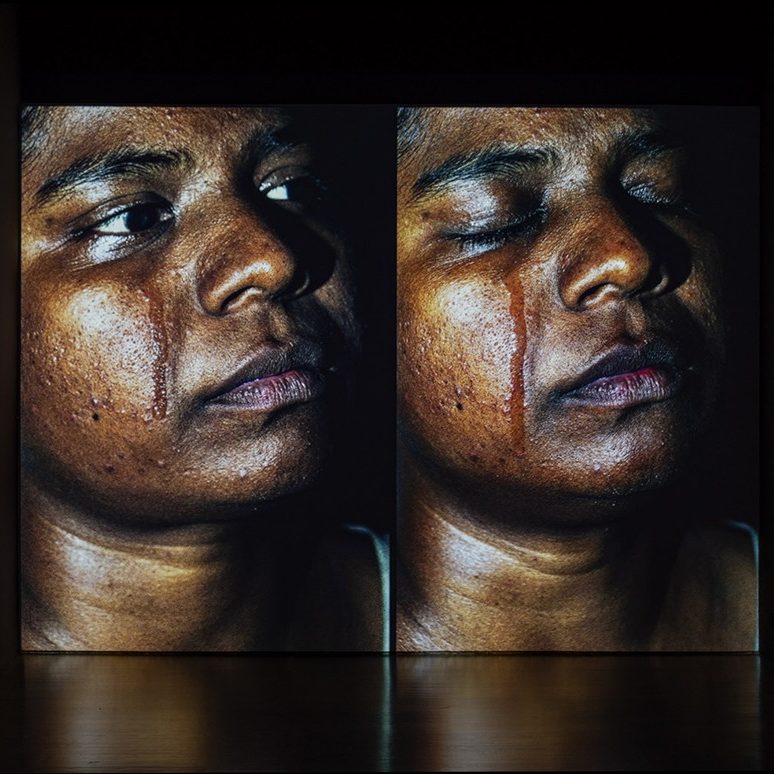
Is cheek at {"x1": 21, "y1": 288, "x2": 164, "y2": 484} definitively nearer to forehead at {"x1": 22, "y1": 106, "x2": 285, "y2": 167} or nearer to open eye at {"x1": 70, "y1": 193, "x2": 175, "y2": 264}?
open eye at {"x1": 70, "y1": 193, "x2": 175, "y2": 264}

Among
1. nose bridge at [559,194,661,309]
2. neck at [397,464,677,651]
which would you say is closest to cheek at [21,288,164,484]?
neck at [397,464,677,651]

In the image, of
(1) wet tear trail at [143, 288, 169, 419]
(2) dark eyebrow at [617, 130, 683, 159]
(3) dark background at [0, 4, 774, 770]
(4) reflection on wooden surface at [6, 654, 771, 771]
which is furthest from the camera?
(2) dark eyebrow at [617, 130, 683, 159]

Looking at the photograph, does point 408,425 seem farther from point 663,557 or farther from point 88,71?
point 88,71

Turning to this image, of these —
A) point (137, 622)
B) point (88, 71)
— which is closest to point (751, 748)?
point (137, 622)

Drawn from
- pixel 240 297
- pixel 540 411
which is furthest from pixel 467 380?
pixel 240 297

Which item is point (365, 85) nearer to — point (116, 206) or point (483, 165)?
point (483, 165)

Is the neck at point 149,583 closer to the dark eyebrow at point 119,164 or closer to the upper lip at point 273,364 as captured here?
the upper lip at point 273,364

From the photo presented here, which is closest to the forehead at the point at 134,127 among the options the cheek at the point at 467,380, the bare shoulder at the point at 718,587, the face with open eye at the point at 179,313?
the face with open eye at the point at 179,313

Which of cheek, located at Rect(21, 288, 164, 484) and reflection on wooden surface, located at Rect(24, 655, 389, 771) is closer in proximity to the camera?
reflection on wooden surface, located at Rect(24, 655, 389, 771)
